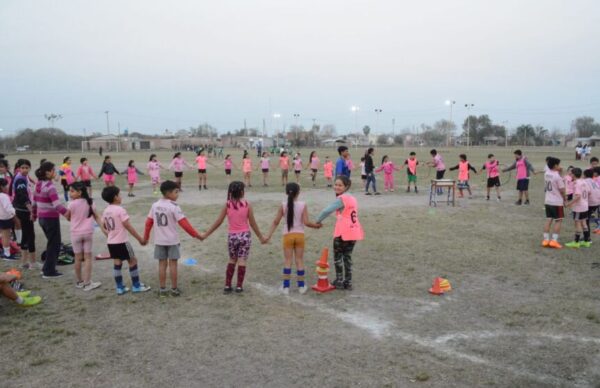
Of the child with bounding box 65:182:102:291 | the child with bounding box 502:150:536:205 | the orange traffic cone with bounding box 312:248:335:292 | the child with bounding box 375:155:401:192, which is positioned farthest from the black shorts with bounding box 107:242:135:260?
the child with bounding box 375:155:401:192

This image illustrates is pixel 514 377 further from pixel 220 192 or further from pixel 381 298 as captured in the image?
pixel 220 192

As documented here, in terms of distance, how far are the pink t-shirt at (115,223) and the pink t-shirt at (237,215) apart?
5.18ft

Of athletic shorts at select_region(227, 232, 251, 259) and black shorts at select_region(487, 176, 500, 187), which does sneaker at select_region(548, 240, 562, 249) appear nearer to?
athletic shorts at select_region(227, 232, 251, 259)

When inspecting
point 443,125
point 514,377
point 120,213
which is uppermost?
point 443,125

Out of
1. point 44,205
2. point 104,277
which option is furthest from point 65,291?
point 44,205

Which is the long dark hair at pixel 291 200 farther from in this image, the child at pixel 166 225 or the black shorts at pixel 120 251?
the black shorts at pixel 120 251

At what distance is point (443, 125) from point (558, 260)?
15284 cm

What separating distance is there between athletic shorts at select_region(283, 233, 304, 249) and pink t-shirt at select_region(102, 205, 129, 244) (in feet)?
8.00

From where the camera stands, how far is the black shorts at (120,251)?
6758 mm

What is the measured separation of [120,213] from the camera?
6703mm

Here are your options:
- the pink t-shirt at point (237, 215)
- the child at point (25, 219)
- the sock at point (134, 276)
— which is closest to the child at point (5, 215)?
the child at point (25, 219)

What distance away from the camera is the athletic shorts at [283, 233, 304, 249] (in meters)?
6.79

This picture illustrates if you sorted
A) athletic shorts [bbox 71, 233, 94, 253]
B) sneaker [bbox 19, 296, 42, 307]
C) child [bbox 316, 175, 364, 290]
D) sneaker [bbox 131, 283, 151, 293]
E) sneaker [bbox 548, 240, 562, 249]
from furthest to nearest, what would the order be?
sneaker [bbox 548, 240, 562, 249] < athletic shorts [bbox 71, 233, 94, 253] < sneaker [bbox 131, 283, 151, 293] < child [bbox 316, 175, 364, 290] < sneaker [bbox 19, 296, 42, 307]

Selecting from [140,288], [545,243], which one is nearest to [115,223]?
[140,288]
